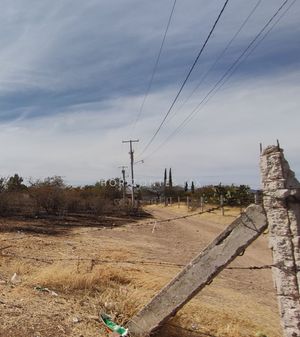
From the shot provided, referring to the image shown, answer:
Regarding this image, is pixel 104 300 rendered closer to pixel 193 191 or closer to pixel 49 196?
pixel 49 196

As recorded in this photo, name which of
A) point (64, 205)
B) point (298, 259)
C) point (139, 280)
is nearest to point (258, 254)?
point (139, 280)

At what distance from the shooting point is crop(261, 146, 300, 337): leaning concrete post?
4672 mm

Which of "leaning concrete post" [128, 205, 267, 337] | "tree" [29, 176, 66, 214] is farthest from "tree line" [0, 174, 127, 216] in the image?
"leaning concrete post" [128, 205, 267, 337]

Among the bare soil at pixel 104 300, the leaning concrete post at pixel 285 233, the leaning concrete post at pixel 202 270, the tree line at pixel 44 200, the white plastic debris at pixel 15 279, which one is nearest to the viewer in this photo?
the leaning concrete post at pixel 285 233

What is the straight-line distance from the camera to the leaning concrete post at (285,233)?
184 inches

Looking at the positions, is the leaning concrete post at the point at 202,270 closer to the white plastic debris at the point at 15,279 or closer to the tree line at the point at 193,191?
the white plastic debris at the point at 15,279

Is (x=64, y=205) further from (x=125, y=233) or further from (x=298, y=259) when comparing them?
(x=298, y=259)

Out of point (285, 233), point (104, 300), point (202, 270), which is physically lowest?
point (104, 300)

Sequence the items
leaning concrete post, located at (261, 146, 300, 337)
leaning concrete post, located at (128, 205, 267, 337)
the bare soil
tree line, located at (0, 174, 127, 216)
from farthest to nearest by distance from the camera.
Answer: tree line, located at (0, 174, 127, 216) → the bare soil → leaning concrete post, located at (128, 205, 267, 337) → leaning concrete post, located at (261, 146, 300, 337)

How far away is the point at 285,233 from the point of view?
471 centimetres

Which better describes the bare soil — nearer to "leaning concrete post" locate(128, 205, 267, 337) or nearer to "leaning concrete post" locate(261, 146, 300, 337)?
"leaning concrete post" locate(128, 205, 267, 337)

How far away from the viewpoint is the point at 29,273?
9.13 metres

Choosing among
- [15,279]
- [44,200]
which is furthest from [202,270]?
[44,200]

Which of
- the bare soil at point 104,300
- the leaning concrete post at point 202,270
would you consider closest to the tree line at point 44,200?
the bare soil at point 104,300
